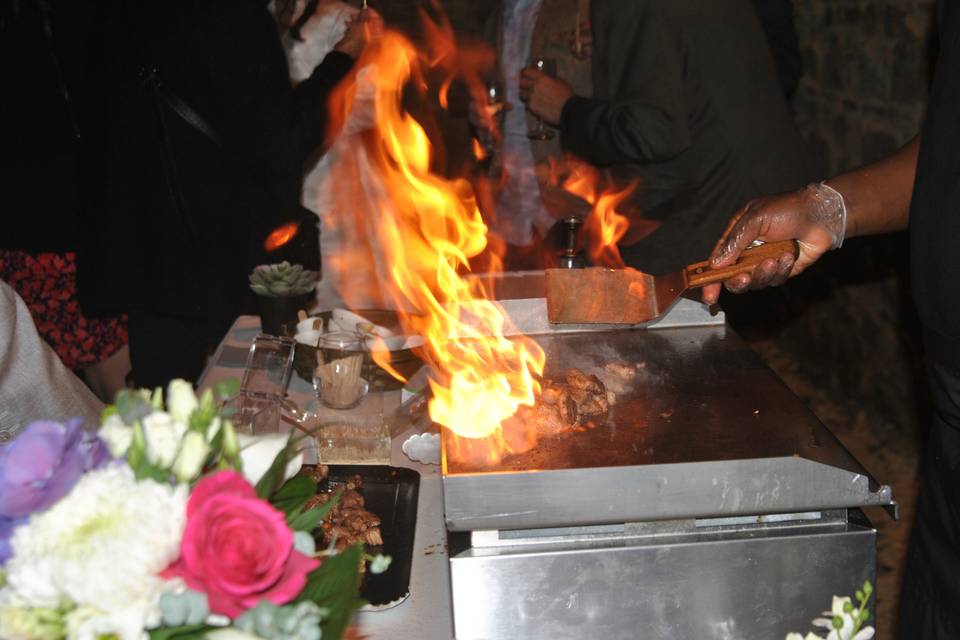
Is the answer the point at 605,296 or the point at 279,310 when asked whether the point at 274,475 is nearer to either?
the point at 605,296

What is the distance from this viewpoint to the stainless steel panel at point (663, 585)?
4.57 feet

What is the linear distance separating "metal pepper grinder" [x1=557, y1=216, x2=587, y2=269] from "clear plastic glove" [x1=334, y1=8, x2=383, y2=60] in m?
1.36

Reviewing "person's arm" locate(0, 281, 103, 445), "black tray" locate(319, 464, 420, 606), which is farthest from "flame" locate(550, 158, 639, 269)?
"person's arm" locate(0, 281, 103, 445)

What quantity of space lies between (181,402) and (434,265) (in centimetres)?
153

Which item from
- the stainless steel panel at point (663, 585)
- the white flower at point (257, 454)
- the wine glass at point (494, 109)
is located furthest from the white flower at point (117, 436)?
the wine glass at point (494, 109)

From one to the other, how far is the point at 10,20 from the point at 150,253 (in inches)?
33.0

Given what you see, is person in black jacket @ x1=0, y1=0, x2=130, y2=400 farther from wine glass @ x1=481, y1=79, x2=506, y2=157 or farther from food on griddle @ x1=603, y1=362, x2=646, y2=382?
food on griddle @ x1=603, y1=362, x2=646, y2=382

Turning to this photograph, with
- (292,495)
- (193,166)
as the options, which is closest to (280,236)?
(193,166)

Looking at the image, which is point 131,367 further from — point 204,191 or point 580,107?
point 580,107

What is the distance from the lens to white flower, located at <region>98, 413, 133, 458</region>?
2.78 feet

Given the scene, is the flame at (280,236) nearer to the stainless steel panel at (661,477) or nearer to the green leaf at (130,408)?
the stainless steel panel at (661,477)

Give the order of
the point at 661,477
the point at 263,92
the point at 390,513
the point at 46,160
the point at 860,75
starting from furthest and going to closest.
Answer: the point at 860,75 < the point at 46,160 < the point at 263,92 < the point at 390,513 < the point at 661,477

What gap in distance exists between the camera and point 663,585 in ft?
4.60

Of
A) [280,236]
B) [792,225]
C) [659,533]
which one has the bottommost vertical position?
[280,236]
